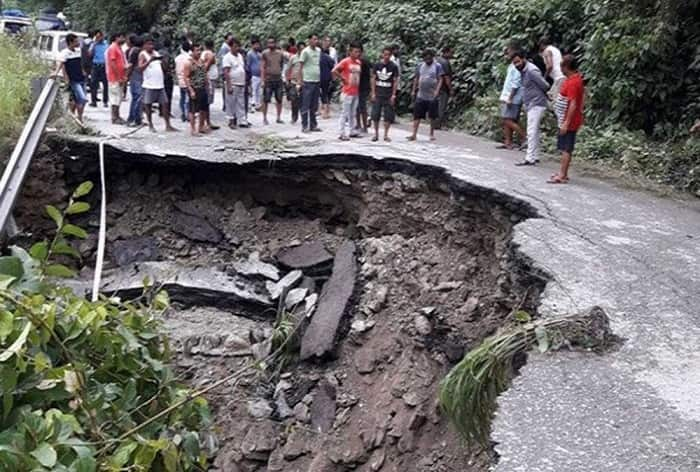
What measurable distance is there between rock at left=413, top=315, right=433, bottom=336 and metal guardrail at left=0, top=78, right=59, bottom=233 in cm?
391

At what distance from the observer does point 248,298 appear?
9531 mm

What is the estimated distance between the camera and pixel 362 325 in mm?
7695

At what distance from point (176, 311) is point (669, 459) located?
6914 mm

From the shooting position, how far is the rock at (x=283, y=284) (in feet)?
31.0

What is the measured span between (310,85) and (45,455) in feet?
33.9

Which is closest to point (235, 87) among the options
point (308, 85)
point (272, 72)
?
point (308, 85)

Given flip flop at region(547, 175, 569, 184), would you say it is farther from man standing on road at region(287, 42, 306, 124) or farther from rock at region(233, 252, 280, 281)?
man standing on road at region(287, 42, 306, 124)

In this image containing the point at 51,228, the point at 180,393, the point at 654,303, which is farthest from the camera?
the point at 51,228

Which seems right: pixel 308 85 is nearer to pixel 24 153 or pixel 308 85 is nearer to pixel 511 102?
pixel 511 102

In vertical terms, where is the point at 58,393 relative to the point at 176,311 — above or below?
above

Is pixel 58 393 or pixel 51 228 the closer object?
pixel 58 393

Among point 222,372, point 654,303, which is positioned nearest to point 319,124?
point 222,372

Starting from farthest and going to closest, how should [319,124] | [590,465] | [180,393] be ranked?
[319,124]
[180,393]
[590,465]

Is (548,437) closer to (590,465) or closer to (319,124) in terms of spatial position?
(590,465)
